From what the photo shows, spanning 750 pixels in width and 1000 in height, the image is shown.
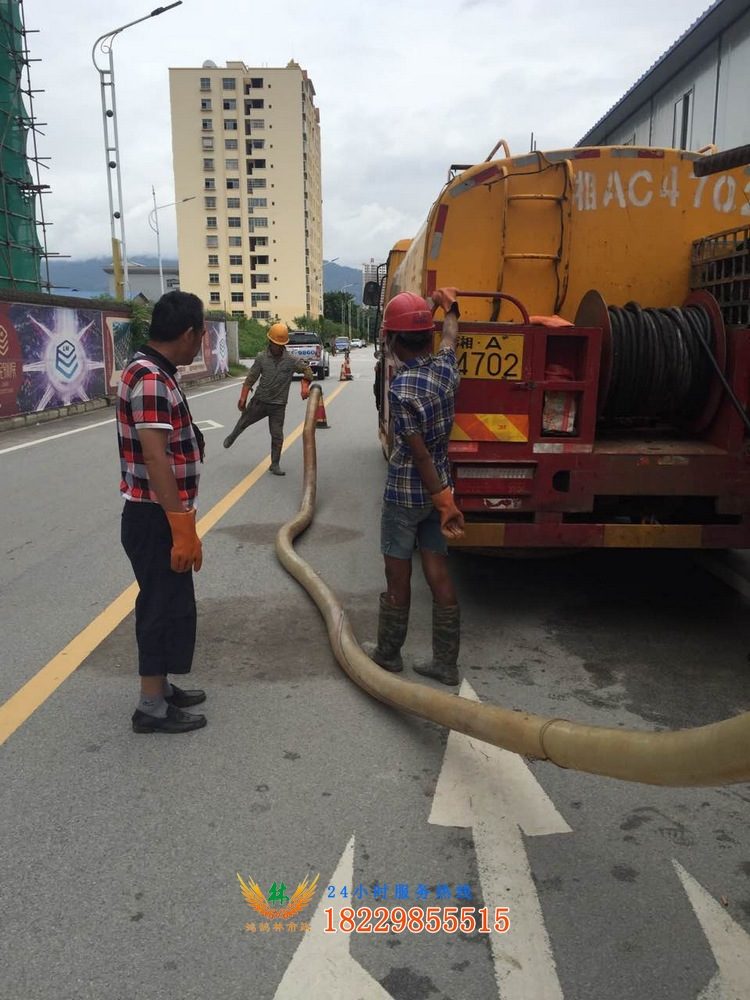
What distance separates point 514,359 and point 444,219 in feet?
3.91

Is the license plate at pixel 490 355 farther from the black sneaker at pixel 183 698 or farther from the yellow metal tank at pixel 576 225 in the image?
the black sneaker at pixel 183 698

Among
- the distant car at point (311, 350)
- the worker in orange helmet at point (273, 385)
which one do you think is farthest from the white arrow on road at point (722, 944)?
the distant car at point (311, 350)

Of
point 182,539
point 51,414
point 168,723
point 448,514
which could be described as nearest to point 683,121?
point 51,414

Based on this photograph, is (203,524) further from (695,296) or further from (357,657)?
(695,296)

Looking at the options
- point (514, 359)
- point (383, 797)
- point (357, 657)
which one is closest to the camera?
point (383, 797)

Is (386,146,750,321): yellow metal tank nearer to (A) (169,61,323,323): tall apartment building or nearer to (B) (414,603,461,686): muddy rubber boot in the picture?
(B) (414,603,461,686): muddy rubber boot

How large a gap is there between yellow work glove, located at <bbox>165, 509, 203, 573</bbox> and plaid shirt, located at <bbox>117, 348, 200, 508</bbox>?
0.51 ft

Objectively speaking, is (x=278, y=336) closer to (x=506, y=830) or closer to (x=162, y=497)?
(x=162, y=497)

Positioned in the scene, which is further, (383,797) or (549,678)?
(549,678)

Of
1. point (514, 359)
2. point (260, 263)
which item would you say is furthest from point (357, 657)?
point (260, 263)

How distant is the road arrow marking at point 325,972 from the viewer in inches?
83.9

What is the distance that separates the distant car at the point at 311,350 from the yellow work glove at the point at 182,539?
83.6 feet

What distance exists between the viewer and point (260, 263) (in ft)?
312

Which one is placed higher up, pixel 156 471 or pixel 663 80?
pixel 663 80
